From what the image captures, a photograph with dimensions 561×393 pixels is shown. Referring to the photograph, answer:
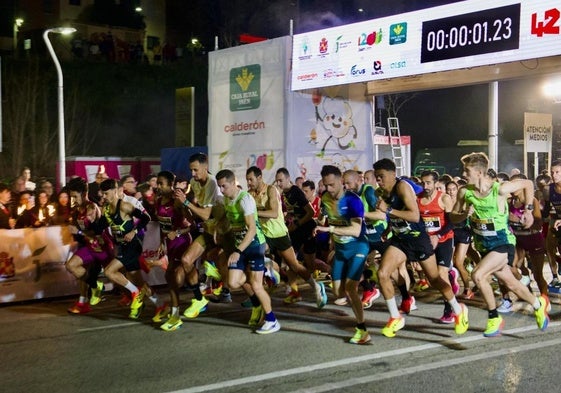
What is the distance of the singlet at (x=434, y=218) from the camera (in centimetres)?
911

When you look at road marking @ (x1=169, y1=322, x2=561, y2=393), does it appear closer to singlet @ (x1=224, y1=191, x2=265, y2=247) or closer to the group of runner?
the group of runner

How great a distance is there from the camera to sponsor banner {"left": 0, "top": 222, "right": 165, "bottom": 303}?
1049 cm

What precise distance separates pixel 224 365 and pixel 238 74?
36.0 ft

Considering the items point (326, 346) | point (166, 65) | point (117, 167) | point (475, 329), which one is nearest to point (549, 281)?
point (475, 329)

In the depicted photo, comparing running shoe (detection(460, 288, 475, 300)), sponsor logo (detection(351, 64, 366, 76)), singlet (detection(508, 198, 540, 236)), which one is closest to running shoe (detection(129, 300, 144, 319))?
running shoe (detection(460, 288, 475, 300))

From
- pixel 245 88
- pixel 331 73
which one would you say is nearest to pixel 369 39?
pixel 331 73

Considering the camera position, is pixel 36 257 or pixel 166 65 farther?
pixel 166 65

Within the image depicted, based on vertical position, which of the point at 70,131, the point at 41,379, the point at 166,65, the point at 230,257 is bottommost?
the point at 41,379

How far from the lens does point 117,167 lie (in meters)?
28.3

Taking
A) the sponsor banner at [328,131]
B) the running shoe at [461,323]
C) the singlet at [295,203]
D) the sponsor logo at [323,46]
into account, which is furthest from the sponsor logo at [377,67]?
the running shoe at [461,323]

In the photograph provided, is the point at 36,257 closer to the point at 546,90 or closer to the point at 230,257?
the point at 230,257

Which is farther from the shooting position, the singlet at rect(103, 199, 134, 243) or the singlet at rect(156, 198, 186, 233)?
the singlet at rect(156, 198, 186, 233)

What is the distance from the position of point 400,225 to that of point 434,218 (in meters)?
1.47

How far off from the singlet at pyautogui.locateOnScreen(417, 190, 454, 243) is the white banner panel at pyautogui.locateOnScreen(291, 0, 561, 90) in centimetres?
381
